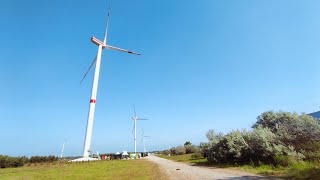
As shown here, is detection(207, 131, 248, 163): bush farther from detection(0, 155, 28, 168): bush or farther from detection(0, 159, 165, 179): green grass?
detection(0, 155, 28, 168): bush

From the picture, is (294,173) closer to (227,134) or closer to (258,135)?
(258,135)

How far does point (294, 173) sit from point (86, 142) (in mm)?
38271

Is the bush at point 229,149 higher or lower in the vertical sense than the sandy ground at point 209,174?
higher

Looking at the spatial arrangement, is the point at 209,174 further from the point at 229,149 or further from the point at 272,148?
the point at 229,149

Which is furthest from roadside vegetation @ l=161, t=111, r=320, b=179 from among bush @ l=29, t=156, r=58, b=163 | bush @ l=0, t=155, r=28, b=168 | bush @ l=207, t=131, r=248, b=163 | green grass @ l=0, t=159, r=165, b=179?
bush @ l=29, t=156, r=58, b=163

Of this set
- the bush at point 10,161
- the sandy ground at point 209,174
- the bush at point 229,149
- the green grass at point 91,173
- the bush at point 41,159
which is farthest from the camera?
the bush at point 41,159

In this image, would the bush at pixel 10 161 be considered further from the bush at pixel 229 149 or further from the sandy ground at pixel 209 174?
the sandy ground at pixel 209 174

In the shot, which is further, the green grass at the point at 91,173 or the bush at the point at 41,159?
the bush at the point at 41,159

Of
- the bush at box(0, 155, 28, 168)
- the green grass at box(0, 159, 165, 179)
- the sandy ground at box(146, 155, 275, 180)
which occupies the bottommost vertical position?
the sandy ground at box(146, 155, 275, 180)

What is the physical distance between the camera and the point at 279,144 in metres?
23.5

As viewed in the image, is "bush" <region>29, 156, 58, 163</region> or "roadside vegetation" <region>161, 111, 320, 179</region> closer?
"roadside vegetation" <region>161, 111, 320, 179</region>

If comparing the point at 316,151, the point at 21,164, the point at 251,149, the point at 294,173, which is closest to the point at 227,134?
the point at 251,149

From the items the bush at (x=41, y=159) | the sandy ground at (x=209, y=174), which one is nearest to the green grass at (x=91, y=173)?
the sandy ground at (x=209, y=174)

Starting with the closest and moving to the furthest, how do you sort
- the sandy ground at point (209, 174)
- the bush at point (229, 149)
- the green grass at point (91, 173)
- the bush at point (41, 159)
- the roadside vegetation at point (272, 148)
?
1. the sandy ground at point (209, 174)
2. the green grass at point (91, 173)
3. the roadside vegetation at point (272, 148)
4. the bush at point (229, 149)
5. the bush at point (41, 159)
